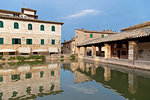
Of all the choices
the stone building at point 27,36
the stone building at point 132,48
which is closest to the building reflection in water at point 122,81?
the stone building at point 132,48

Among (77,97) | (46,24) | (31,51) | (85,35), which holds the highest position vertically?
(46,24)

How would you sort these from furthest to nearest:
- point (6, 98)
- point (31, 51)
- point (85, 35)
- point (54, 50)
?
point (85, 35)
point (54, 50)
point (31, 51)
point (6, 98)

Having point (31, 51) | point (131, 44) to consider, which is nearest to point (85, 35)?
point (31, 51)

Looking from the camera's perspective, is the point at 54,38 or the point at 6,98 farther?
the point at 54,38

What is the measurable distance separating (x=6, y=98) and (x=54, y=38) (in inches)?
829

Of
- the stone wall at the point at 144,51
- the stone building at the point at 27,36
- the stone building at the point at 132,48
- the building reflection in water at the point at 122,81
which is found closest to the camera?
the building reflection in water at the point at 122,81

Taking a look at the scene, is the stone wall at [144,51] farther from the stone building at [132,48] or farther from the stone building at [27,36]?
the stone building at [27,36]

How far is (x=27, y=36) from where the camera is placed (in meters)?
22.6

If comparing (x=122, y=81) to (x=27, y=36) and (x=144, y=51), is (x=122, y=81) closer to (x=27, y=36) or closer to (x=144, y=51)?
(x=144, y=51)

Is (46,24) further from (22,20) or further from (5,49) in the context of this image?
(5,49)

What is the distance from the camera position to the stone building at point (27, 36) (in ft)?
68.5

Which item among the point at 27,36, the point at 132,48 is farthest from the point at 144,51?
the point at 27,36

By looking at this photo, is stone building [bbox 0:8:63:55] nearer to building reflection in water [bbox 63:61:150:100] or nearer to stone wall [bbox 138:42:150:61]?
building reflection in water [bbox 63:61:150:100]

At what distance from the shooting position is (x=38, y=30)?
23.6 metres
